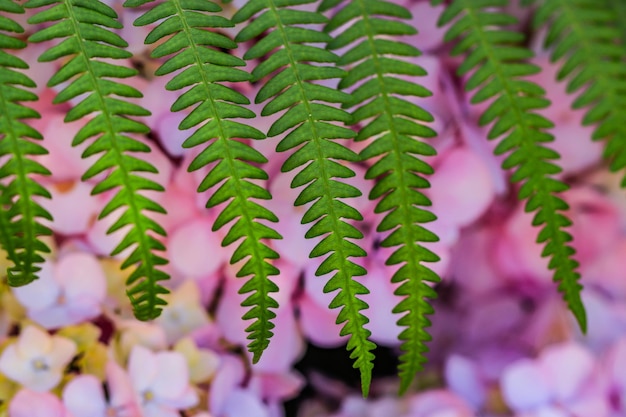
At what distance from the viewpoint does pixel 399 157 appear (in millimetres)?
598

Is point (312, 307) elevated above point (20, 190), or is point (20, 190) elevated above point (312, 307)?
point (20, 190)

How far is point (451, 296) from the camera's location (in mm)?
925

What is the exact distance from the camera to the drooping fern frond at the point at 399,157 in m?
0.59

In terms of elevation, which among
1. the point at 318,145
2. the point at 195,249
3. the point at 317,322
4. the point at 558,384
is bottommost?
the point at 558,384

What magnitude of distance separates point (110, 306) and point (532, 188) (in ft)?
1.36

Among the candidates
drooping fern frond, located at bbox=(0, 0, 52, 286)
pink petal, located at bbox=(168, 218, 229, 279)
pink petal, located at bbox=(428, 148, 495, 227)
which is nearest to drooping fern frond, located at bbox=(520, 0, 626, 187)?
pink petal, located at bbox=(428, 148, 495, 227)

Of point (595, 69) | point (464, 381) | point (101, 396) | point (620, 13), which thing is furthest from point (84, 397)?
point (620, 13)

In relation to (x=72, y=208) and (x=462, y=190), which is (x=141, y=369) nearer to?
(x=72, y=208)

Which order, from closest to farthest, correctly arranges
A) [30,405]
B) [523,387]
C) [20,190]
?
[20,190]
[30,405]
[523,387]

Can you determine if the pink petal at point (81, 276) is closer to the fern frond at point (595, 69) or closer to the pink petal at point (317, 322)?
the pink petal at point (317, 322)

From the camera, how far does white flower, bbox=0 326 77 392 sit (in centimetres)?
65

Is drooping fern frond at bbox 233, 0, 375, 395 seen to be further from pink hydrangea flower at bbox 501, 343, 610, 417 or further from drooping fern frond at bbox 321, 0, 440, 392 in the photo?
pink hydrangea flower at bbox 501, 343, 610, 417

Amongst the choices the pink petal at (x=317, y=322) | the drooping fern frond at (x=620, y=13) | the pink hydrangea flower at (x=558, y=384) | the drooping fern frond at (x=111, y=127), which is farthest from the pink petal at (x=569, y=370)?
the drooping fern frond at (x=111, y=127)

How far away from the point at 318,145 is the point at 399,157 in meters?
0.07
